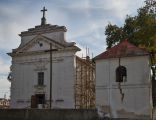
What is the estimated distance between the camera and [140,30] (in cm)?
2803

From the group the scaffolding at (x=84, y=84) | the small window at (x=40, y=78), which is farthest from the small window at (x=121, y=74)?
the small window at (x=40, y=78)

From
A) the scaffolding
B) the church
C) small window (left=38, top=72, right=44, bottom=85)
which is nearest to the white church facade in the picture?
the church

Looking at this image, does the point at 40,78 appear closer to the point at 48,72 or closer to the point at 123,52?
the point at 48,72

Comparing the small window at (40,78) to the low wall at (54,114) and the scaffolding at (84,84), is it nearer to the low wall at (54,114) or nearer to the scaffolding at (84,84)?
the scaffolding at (84,84)

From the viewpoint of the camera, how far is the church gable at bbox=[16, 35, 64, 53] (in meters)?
35.5

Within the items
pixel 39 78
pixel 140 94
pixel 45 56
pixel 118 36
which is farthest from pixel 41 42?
pixel 140 94

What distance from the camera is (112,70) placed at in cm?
2528

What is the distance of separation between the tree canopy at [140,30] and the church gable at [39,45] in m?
5.60

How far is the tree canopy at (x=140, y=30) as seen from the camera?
2429cm

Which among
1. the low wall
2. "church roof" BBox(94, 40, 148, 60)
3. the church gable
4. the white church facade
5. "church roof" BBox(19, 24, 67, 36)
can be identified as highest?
"church roof" BBox(19, 24, 67, 36)

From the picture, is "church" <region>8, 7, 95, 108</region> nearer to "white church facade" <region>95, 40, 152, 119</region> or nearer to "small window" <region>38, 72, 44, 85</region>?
"small window" <region>38, 72, 44, 85</region>

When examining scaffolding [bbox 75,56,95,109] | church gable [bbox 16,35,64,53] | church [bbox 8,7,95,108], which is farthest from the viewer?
church gable [bbox 16,35,64,53]

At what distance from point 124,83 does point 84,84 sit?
11937mm

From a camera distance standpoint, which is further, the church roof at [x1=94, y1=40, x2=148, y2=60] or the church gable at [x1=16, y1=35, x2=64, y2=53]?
the church gable at [x1=16, y1=35, x2=64, y2=53]
